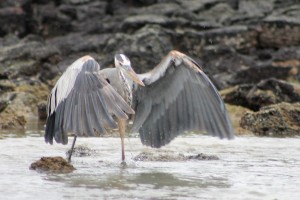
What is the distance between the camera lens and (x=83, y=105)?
796cm

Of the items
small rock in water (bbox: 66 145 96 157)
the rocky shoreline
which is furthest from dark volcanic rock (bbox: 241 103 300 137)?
small rock in water (bbox: 66 145 96 157)

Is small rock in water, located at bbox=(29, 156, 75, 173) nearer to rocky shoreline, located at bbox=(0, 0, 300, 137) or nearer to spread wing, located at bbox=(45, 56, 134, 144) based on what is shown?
spread wing, located at bbox=(45, 56, 134, 144)

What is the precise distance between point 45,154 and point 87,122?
189cm

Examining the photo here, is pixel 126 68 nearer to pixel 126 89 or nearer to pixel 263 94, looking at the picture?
pixel 126 89

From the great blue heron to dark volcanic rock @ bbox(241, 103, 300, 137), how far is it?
3.20 metres

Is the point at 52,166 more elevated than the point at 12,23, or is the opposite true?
the point at 12,23

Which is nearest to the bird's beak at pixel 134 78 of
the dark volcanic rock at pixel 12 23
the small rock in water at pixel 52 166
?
the small rock in water at pixel 52 166

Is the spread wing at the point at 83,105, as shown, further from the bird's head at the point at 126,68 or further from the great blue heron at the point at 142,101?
the bird's head at the point at 126,68

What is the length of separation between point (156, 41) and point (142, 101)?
383 inches

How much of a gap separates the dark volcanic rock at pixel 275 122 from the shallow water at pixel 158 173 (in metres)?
1.16

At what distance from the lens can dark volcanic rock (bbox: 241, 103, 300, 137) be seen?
1211cm

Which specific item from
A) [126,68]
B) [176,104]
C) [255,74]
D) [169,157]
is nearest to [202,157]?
[169,157]

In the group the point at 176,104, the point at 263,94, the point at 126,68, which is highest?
the point at 126,68

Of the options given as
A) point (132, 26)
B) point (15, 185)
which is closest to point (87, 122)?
point (15, 185)
